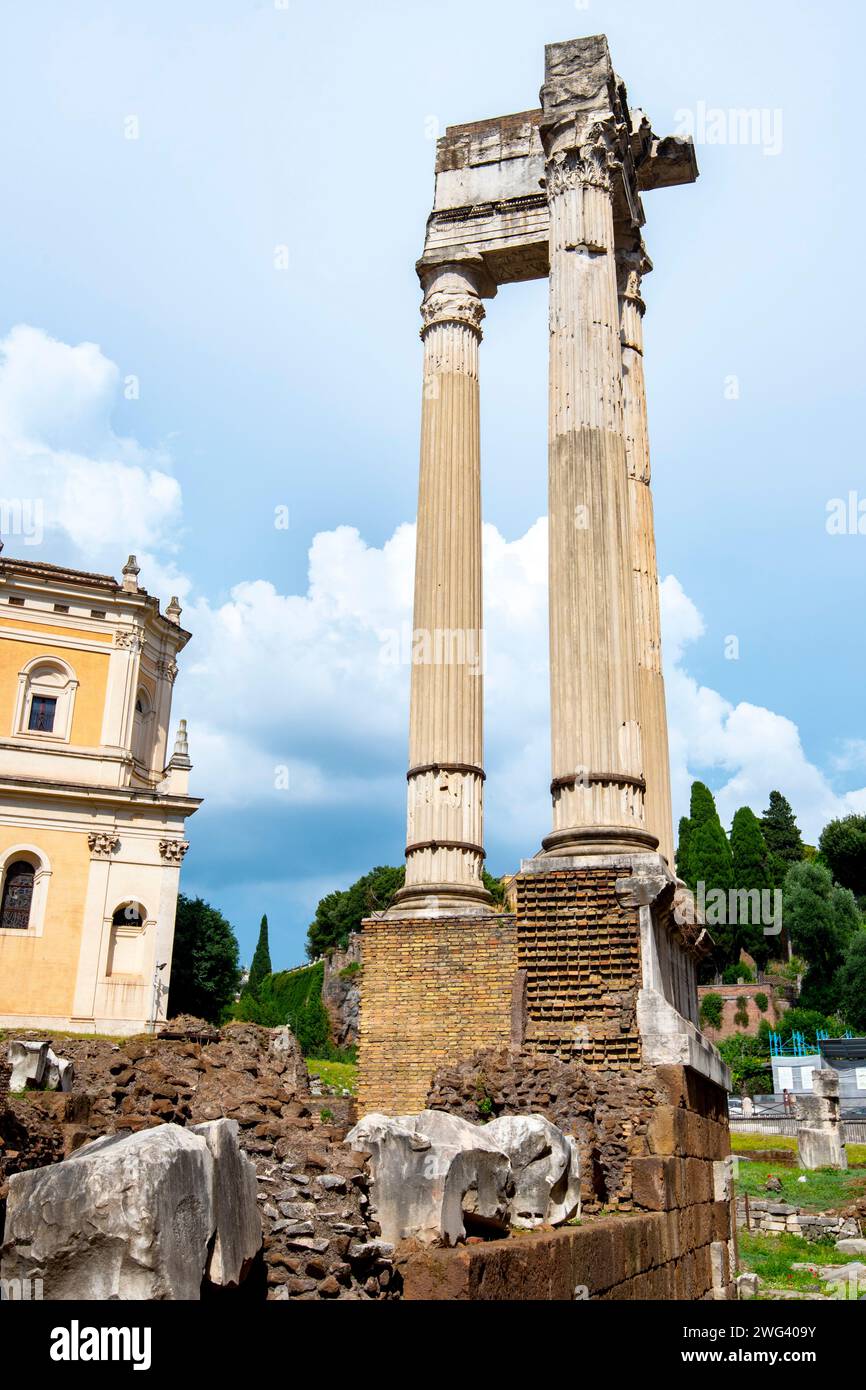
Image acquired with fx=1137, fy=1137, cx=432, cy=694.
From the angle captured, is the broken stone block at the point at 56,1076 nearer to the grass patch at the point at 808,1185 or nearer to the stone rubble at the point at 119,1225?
the stone rubble at the point at 119,1225

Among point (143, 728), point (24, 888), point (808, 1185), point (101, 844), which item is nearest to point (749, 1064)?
point (808, 1185)

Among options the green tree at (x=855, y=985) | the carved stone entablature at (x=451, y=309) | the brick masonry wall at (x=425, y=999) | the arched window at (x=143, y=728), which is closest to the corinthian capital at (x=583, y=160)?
the carved stone entablature at (x=451, y=309)

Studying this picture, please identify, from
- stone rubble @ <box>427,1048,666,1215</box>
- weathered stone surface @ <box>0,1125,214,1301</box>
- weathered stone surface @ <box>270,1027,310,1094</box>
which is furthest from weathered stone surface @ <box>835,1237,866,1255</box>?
weathered stone surface @ <box>0,1125,214,1301</box>

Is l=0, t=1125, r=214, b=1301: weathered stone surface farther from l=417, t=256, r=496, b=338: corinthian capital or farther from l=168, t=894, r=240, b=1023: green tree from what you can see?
l=168, t=894, r=240, b=1023: green tree

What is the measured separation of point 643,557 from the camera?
566 inches

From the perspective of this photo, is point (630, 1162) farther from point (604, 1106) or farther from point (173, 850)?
point (173, 850)

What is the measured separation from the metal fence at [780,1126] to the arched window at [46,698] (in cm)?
2684

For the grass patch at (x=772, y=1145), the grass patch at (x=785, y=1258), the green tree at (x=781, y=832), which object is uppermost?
the green tree at (x=781, y=832)

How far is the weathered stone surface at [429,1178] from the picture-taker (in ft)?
16.0

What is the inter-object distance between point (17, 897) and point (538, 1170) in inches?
1263

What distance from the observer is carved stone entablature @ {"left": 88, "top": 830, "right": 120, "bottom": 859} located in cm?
3622
